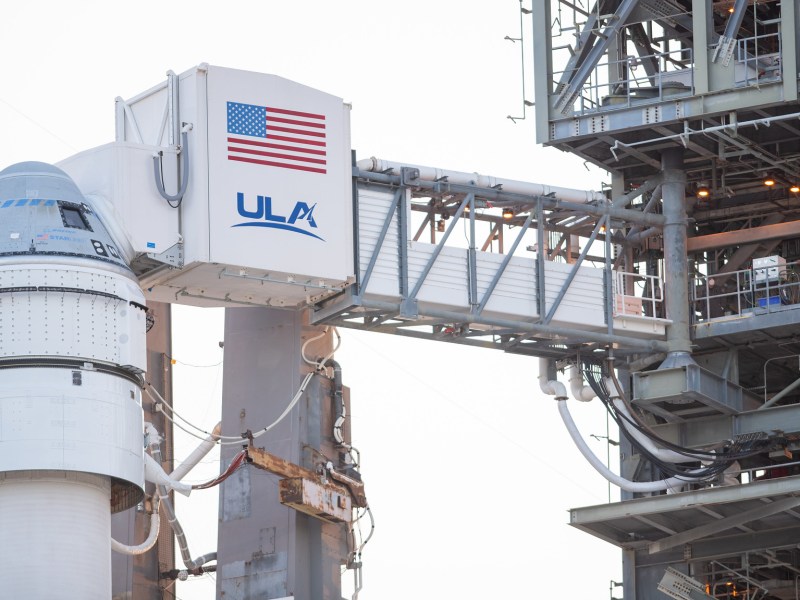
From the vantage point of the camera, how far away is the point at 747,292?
54000 millimetres

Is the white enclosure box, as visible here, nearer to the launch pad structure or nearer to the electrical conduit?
the launch pad structure

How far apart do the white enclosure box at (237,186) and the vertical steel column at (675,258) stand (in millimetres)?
9288

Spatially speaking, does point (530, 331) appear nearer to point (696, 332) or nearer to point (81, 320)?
point (696, 332)

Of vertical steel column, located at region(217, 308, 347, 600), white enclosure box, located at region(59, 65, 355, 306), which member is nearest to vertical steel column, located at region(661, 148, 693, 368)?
vertical steel column, located at region(217, 308, 347, 600)

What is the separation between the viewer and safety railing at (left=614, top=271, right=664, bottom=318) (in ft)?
171

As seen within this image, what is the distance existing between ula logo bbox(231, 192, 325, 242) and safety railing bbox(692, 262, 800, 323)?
1138cm

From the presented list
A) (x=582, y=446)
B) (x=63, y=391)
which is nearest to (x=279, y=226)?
(x=63, y=391)

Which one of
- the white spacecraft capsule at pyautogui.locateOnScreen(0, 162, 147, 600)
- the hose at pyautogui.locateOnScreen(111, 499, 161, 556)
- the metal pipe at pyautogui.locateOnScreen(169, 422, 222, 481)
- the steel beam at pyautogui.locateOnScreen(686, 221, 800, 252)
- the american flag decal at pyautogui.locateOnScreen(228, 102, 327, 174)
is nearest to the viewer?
the white spacecraft capsule at pyautogui.locateOnScreen(0, 162, 147, 600)

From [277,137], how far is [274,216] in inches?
72.4

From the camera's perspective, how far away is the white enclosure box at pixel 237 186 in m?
45.4

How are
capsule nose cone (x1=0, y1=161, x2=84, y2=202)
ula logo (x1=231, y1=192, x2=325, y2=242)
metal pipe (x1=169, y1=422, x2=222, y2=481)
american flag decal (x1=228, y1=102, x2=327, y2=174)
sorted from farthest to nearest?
metal pipe (x1=169, y1=422, x2=222, y2=481) < american flag decal (x1=228, y1=102, x2=327, y2=174) < ula logo (x1=231, y1=192, x2=325, y2=242) < capsule nose cone (x1=0, y1=161, x2=84, y2=202)

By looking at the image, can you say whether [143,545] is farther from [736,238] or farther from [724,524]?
[736,238]

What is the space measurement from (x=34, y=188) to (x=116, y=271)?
2.44 metres

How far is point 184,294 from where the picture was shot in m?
47.0
